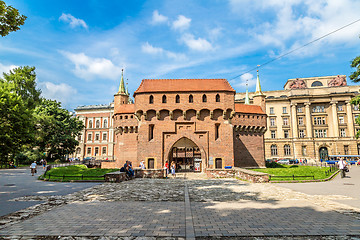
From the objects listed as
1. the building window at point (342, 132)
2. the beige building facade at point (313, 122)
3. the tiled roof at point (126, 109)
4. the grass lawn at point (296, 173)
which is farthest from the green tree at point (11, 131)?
the building window at point (342, 132)

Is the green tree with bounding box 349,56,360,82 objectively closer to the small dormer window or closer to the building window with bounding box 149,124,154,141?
the building window with bounding box 149,124,154,141

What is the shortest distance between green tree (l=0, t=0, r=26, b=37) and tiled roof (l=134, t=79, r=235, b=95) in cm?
1926

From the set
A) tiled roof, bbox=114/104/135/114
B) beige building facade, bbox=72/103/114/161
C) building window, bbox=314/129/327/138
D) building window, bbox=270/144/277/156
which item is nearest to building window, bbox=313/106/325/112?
building window, bbox=314/129/327/138

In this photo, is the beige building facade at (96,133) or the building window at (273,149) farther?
the beige building facade at (96,133)

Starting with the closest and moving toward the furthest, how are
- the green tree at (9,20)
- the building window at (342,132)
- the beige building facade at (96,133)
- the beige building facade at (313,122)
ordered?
the green tree at (9,20)
the beige building facade at (313,122)
the building window at (342,132)
the beige building facade at (96,133)

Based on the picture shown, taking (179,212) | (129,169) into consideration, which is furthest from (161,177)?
(179,212)

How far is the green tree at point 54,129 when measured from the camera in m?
40.5

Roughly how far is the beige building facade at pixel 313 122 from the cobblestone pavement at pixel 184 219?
52.2 meters

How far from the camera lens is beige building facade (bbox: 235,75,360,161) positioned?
5453 cm

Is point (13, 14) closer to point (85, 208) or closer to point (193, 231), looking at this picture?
point (85, 208)

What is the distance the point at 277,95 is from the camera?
61.5 metres

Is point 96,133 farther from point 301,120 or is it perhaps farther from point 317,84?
point 317,84

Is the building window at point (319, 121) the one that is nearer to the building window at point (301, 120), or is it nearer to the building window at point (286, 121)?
the building window at point (301, 120)

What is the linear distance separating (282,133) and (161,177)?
154 feet
